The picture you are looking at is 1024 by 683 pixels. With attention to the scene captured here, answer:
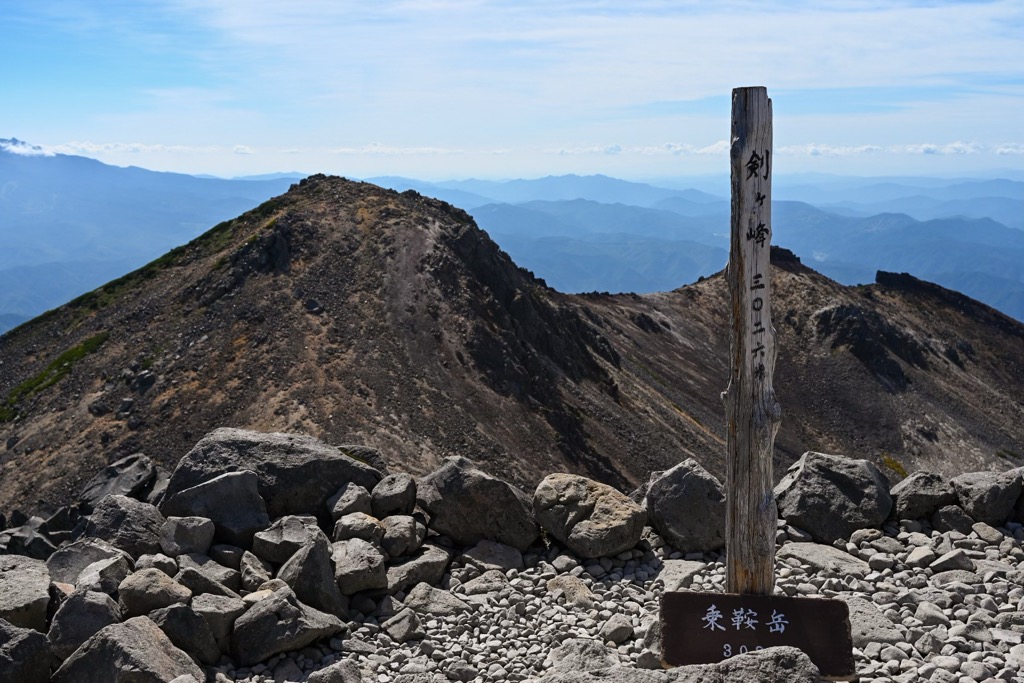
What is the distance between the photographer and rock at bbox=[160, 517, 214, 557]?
15188 mm

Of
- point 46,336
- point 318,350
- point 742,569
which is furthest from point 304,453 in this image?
point 46,336

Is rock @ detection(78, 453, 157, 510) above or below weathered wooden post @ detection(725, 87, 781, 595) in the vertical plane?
below

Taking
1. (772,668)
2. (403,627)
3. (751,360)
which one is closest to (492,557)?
(403,627)

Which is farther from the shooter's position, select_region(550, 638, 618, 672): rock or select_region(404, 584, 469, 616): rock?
select_region(404, 584, 469, 616): rock

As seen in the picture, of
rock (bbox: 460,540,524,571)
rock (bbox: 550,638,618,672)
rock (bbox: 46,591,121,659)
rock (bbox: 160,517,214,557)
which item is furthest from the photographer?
rock (bbox: 460,540,524,571)

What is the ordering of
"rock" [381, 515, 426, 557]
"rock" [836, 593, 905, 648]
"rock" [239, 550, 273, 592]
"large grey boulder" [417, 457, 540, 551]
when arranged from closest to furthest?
"rock" [836, 593, 905, 648]
"rock" [239, 550, 273, 592]
"rock" [381, 515, 426, 557]
"large grey boulder" [417, 457, 540, 551]

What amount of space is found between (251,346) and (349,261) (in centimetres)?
1162

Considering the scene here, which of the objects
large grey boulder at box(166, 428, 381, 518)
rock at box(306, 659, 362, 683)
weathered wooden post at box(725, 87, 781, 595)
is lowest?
rock at box(306, 659, 362, 683)

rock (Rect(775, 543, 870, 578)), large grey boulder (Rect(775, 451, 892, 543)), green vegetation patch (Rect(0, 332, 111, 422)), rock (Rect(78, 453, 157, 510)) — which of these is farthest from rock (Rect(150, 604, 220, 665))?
green vegetation patch (Rect(0, 332, 111, 422))

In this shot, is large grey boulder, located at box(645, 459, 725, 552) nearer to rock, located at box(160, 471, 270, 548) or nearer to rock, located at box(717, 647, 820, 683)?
rock, located at box(717, 647, 820, 683)

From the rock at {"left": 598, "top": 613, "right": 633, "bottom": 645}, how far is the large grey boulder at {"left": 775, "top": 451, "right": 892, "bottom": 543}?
543 centimetres

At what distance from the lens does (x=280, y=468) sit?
17453mm

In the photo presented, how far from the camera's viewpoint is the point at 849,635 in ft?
39.2

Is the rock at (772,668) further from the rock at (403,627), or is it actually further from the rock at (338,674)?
the rock at (403,627)
